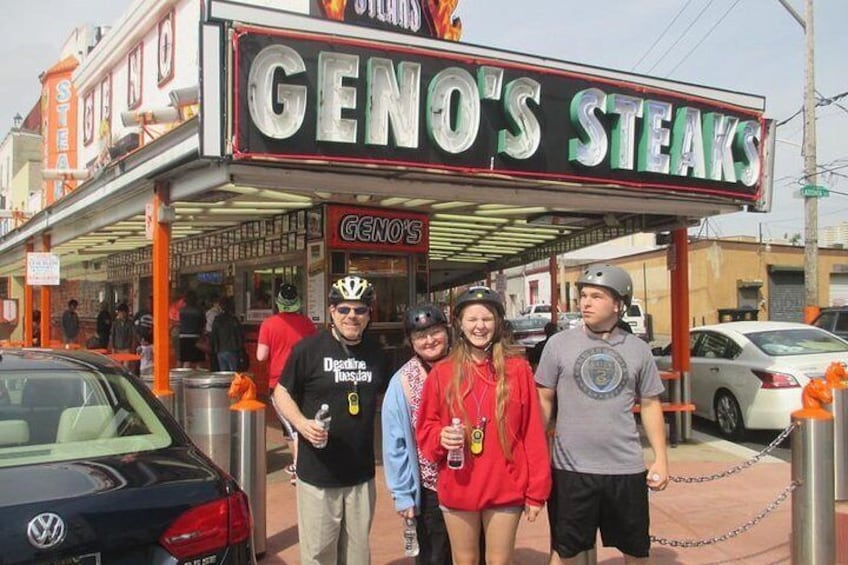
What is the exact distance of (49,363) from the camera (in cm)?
370

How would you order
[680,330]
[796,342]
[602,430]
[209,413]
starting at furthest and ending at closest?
[796,342], [680,330], [209,413], [602,430]

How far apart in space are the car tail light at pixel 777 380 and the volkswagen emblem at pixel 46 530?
852cm

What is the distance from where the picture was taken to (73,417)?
343 cm

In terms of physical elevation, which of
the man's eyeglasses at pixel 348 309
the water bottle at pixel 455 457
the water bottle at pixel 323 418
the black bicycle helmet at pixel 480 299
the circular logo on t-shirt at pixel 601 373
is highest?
the black bicycle helmet at pixel 480 299

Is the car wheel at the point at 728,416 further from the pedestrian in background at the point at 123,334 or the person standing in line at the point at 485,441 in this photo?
the pedestrian in background at the point at 123,334

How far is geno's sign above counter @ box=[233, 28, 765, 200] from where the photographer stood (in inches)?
235

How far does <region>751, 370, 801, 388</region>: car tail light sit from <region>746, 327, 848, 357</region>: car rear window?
42cm

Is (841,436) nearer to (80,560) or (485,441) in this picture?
(485,441)

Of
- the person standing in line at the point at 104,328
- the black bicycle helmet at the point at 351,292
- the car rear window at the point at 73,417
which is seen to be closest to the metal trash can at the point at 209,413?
the car rear window at the point at 73,417

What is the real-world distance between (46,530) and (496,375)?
72.7 inches

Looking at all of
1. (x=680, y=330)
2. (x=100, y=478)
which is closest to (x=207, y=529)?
(x=100, y=478)

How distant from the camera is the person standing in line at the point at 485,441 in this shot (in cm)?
328

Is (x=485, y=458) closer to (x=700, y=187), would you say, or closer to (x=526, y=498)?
(x=526, y=498)

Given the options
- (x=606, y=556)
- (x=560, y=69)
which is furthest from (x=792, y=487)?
(x=560, y=69)
